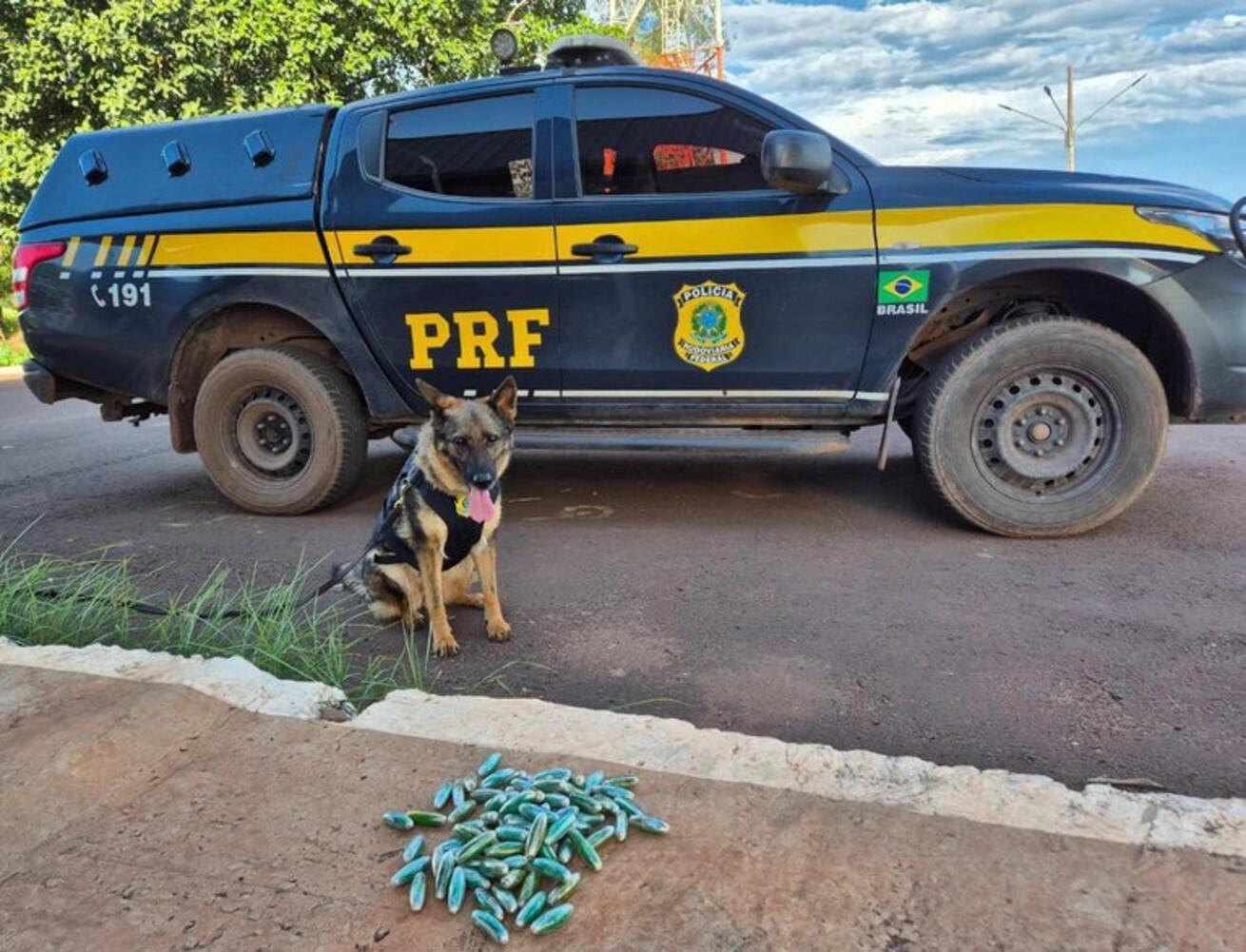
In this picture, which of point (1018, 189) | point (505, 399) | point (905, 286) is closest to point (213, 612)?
point (505, 399)

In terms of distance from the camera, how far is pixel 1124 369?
3.75 m

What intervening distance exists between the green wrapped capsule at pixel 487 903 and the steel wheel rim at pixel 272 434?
11.3ft

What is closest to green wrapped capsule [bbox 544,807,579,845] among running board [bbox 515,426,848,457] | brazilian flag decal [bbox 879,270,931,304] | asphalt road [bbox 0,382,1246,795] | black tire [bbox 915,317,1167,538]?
asphalt road [bbox 0,382,1246,795]

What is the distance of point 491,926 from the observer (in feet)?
5.03

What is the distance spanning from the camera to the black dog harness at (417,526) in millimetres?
3133

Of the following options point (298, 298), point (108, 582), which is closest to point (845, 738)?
point (108, 582)

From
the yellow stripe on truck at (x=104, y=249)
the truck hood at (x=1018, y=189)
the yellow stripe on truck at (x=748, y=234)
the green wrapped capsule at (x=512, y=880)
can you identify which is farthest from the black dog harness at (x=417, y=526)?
the yellow stripe on truck at (x=104, y=249)

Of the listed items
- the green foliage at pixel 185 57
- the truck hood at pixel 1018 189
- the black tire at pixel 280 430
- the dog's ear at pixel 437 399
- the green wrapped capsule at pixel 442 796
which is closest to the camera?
the green wrapped capsule at pixel 442 796

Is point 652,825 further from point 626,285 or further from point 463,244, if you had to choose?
point 463,244

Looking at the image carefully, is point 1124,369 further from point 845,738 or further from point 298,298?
point 298,298

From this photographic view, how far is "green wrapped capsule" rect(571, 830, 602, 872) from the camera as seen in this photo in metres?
1.67

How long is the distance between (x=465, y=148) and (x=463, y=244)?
514mm

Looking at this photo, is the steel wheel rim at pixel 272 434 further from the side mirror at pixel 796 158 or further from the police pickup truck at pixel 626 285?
the side mirror at pixel 796 158

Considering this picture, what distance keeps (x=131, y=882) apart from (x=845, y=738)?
168 centimetres
